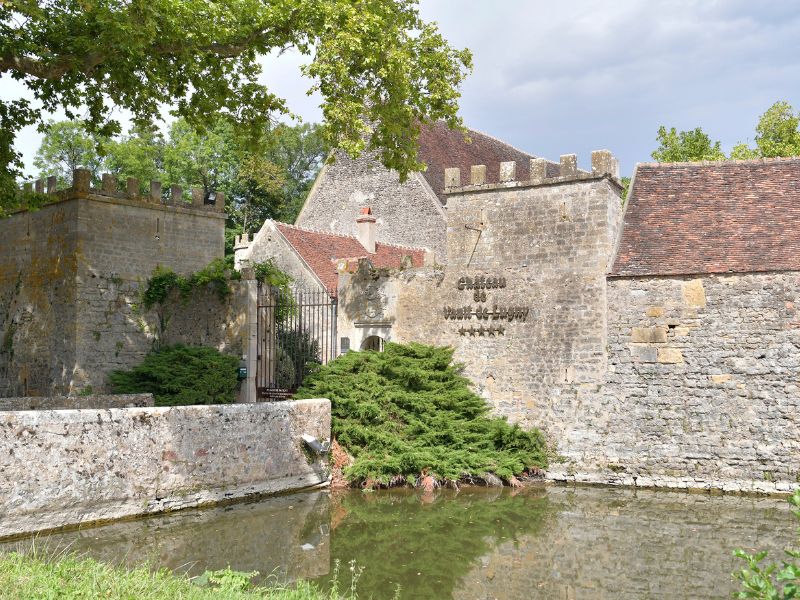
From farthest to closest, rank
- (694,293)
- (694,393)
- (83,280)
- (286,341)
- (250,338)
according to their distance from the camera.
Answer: (286,341) < (250,338) < (83,280) < (694,293) < (694,393)

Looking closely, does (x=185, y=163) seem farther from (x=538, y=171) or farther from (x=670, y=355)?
(x=670, y=355)

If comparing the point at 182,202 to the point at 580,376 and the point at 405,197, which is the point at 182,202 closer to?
the point at 405,197

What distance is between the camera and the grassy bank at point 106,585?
6359 millimetres

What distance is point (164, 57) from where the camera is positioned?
45.5 feet

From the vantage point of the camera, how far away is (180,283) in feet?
67.3

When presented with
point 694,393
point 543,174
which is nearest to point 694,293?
point 694,393

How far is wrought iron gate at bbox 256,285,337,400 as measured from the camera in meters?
19.9

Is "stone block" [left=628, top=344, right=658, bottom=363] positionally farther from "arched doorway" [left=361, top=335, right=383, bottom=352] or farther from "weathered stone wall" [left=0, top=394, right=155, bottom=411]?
"weathered stone wall" [left=0, top=394, right=155, bottom=411]

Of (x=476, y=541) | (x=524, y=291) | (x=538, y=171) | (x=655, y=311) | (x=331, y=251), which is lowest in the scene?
(x=476, y=541)

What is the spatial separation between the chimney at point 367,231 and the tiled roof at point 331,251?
6.2 inches

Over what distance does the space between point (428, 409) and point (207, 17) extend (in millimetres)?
7924

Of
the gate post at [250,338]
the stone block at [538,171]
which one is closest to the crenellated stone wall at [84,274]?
the gate post at [250,338]

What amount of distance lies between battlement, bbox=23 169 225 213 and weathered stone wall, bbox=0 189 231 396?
54 mm

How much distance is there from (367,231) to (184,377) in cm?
1016
